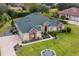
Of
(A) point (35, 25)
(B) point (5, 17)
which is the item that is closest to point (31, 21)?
(A) point (35, 25)

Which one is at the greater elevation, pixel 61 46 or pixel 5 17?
pixel 5 17

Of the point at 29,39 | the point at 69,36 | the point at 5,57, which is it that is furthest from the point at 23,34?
the point at 69,36

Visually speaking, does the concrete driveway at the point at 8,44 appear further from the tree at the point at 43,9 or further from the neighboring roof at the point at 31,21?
the tree at the point at 43,9

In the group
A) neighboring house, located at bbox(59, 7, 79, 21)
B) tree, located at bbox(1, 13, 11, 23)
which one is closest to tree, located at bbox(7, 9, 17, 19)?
tree, located at bbox(1, 13, 11, 23)

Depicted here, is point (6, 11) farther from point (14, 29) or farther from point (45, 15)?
point (45, 15)

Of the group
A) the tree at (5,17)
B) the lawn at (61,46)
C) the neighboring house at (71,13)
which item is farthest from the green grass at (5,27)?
the neighboring house at (71,13)

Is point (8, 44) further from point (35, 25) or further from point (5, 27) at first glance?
point (35, 25)
